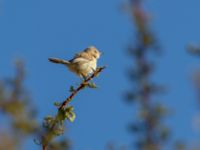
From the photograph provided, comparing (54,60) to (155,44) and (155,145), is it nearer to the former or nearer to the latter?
(155,145)

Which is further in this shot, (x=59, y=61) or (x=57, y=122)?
(x=59, y=61)

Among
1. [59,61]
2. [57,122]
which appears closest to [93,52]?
[59,61]

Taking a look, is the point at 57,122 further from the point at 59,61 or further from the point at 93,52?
the point at 93,52

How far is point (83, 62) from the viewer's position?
24.5 ft

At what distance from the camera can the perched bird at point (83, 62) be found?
705 centimetres

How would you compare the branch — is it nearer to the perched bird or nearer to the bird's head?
the perched bird

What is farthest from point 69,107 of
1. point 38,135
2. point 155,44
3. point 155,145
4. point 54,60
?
point 155,44

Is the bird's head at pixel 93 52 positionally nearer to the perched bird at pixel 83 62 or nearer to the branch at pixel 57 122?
the perched bird at pixel 83 62

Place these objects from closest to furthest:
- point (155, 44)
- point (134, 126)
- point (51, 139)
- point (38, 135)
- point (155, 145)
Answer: point (51, 139)
point (38, 135)
point (155, 145)
point (134, 126)
point (155, 44)

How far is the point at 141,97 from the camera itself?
707 inches

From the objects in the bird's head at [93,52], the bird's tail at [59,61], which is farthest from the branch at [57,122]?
the bird's head at [93,52]

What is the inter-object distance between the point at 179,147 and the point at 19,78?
13.5 ft

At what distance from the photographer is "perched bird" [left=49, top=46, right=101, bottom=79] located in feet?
23.1

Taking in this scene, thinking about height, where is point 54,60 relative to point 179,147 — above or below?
below
